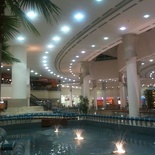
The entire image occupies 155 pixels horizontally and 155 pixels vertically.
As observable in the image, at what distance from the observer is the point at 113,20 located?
47.9 ft

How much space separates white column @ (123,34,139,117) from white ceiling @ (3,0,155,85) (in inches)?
31.3

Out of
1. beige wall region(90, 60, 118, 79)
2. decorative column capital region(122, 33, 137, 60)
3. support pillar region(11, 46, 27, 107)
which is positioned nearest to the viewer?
decorative column capital region(122, 33, 137, 60)

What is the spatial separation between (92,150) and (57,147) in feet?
5.12

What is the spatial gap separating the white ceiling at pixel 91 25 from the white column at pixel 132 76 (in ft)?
2.61

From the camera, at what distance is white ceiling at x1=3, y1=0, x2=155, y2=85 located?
40.0ft

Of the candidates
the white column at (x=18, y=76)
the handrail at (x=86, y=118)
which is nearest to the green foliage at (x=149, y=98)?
the handrail at (x=86, y=118)

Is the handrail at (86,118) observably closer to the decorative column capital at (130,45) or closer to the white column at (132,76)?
the white column at (132,76)

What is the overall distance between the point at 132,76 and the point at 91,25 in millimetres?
4976

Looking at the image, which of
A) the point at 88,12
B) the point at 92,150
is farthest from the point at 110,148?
the point at 88,12

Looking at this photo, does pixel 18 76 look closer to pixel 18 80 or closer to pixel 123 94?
pixel 18 80

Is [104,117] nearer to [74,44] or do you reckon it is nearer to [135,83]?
[135,83]

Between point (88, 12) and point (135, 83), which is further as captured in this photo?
point (135, 83)

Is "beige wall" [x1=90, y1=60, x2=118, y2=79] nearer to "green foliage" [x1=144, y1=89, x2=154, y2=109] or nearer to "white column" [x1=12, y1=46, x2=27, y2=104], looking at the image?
"green foliage" [x1=144, y1=89, x2=154, y2=109]

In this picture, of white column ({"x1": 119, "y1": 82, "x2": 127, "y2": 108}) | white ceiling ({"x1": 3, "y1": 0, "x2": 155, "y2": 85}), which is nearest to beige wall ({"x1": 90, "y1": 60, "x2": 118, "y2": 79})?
white column ({"x1": 119, "y1": 82, "x2": 127, "y2": 108})
